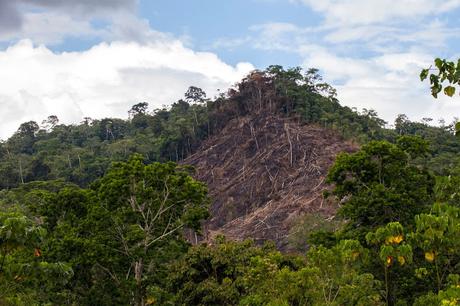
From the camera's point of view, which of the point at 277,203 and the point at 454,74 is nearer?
the point at 454,74

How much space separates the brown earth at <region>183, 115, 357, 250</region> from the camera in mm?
46375

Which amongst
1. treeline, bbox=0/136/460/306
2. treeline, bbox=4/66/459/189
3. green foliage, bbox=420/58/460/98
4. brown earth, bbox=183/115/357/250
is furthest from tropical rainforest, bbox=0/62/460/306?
treeline, bbox=4/66/459/189

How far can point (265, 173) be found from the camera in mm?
52688

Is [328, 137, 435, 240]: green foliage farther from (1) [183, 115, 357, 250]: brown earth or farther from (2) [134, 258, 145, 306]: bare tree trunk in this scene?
(1) [183, 115, 357, 250]: brown earth

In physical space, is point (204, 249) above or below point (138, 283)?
above

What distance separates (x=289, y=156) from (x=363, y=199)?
36006 mm

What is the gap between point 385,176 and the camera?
1772 centimetres

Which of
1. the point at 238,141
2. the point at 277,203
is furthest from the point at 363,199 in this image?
the point at 238,141

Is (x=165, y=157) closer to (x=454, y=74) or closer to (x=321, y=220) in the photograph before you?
(x=321, y=220)

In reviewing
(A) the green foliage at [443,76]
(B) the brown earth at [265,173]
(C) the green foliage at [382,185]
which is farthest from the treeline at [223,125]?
(A) the green foliage at [443,76]

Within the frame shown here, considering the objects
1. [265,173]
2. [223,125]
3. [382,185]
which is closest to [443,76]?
[382,185]

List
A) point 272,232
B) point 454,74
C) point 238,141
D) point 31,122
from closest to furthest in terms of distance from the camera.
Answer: point 454,74 → point 272,232 → point 238,141 → point 31,122

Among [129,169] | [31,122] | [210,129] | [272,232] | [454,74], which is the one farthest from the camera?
[31,122]

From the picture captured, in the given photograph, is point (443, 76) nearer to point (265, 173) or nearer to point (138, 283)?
point (138, 283)
